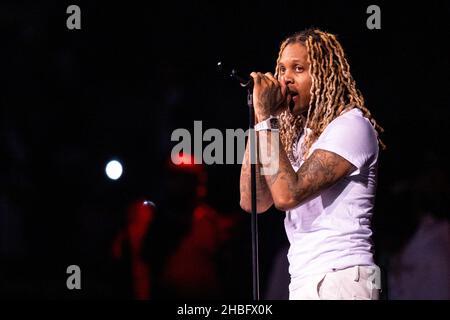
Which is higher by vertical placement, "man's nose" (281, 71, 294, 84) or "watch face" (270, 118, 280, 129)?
"man's nose" (281, 71, 294, 84)

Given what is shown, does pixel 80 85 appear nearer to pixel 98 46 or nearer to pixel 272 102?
pixel 98 46

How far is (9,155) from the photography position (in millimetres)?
4203

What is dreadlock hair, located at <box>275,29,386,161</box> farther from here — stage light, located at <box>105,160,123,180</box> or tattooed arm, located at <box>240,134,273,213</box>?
stage light, located at <box>105,160,123,180</box>

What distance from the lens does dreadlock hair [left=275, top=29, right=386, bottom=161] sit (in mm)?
2559

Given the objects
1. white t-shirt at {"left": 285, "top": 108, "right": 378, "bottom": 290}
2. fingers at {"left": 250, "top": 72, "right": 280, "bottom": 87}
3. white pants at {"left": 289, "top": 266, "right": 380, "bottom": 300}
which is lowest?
white pants at {"left": 289, "top": 266, "right": 380, "bottom": 300}

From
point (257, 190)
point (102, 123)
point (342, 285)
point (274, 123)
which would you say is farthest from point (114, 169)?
point (342, 285)

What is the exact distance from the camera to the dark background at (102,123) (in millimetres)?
4082

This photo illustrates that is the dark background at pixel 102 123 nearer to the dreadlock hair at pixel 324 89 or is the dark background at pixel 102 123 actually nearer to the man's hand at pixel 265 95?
the dreadlock hair at pixel 324 89

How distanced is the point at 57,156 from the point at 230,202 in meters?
1.04

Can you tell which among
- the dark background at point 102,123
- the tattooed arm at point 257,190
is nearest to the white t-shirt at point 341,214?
the tattooed arm at point 257,190

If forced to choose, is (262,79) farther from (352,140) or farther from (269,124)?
(352,140)

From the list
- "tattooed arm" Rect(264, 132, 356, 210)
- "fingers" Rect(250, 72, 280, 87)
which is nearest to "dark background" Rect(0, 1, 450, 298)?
"fingers" Rect(250, 72, 280, 87)

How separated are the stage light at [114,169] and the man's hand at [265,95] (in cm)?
199

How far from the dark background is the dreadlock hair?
52.0 inches
